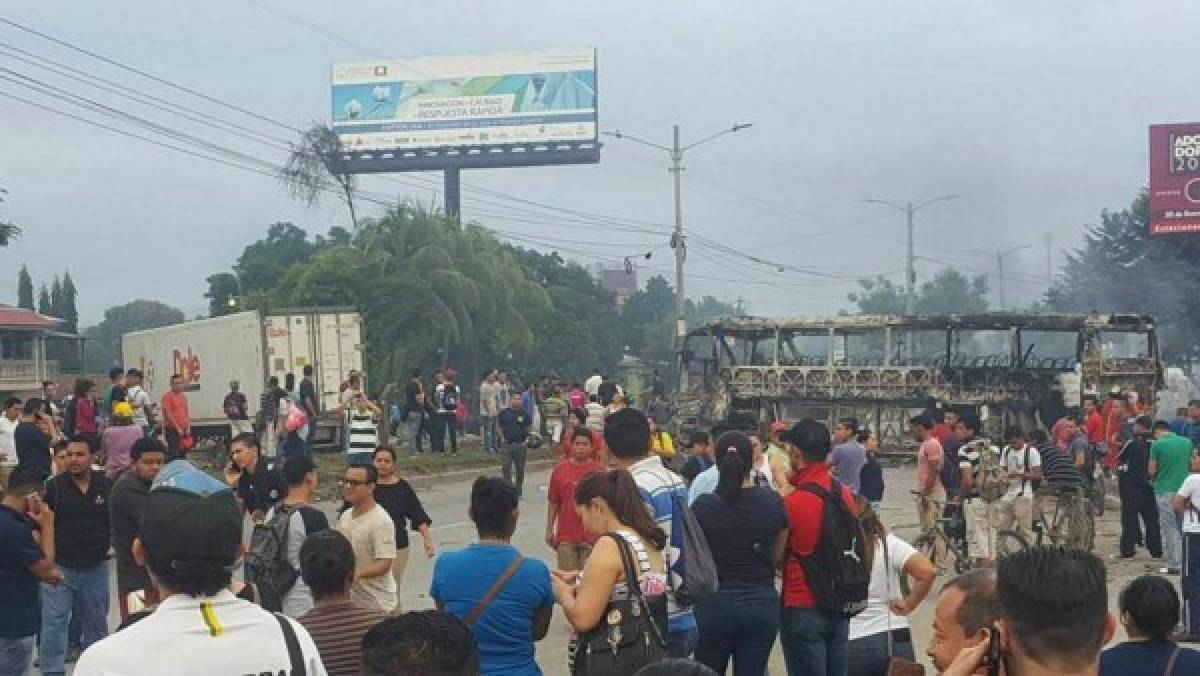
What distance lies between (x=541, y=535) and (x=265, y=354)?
42.2 ft

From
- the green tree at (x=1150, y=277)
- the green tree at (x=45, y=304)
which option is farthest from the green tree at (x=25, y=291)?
the green tree at (x=1150, y=277)

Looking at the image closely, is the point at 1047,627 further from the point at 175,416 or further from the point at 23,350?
the point at 23,350

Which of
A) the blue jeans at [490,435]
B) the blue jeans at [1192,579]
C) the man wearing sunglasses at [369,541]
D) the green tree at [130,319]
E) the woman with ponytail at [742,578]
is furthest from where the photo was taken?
the green tree at [130,319]

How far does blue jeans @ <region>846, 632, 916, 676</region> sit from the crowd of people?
0.03 feet

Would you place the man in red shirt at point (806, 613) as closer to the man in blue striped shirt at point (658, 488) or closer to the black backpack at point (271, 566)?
the man in blue striped shirt at point (658, 488)

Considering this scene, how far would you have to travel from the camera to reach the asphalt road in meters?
12.0

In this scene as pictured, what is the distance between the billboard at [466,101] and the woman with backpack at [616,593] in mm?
68791

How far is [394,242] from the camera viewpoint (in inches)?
1690

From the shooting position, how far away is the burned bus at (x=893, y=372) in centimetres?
3219

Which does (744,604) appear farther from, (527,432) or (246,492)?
(527,432)

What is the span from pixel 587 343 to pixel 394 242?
19.6 m

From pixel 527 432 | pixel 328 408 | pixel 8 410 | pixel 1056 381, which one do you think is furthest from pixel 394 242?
pixel 8 410

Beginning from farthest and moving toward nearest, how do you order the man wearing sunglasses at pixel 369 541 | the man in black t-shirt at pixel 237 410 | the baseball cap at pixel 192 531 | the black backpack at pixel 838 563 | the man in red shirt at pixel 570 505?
the man in black t-shirt at pixel 237 410 → the man in red shirt at pixel 570 505 → the man wearing sunglasses at pixel 369 541 → the black backpack at pixel 838 563 → the baseball cap at pixel 192 531

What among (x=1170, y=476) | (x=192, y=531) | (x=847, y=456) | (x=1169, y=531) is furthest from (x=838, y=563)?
(x=1169, y=531)
